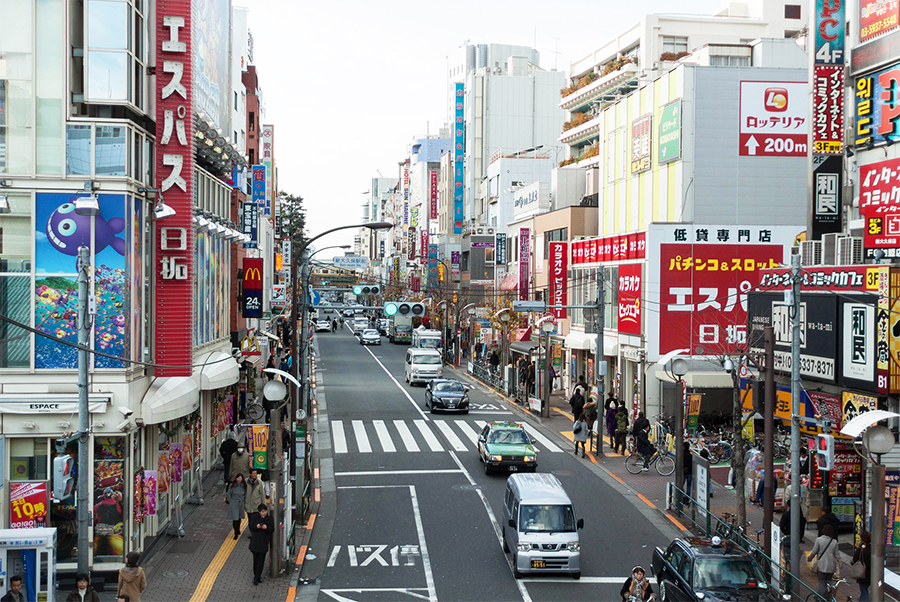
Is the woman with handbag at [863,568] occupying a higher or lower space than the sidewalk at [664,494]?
higher

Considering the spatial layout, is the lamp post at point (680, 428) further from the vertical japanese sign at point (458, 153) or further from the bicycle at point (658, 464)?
the vertical japanese sign at point (458, 153)

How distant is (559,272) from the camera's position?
47281mm

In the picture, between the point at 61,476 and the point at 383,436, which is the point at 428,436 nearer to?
the point at 383,436

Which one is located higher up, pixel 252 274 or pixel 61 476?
pixel 252 274

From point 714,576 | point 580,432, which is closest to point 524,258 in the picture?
point 580,432

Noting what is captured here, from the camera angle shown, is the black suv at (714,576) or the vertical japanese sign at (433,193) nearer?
the black suv at (714,576)

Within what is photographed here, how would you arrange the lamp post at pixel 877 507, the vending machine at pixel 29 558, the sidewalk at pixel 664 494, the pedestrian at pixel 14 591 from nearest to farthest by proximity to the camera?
the lamp post at pixel 877 507, the pedestrian at pixel 14 591, the vending machine at pixel 29 558, the sidewalk at pixel 664 494

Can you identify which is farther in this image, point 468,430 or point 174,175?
point 468,430

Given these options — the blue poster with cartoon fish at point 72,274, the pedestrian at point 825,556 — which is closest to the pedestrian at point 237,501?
the blue poster with cartoon fish at point 72,274

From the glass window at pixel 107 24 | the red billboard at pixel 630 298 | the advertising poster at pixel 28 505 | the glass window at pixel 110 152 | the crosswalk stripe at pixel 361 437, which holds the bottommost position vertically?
the crosswalk stripe at pixel 361 437

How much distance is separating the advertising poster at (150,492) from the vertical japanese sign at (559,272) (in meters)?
29.9

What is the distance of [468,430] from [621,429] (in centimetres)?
739

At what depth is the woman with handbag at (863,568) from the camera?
16469 mm

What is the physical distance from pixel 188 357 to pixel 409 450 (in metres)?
13.6
